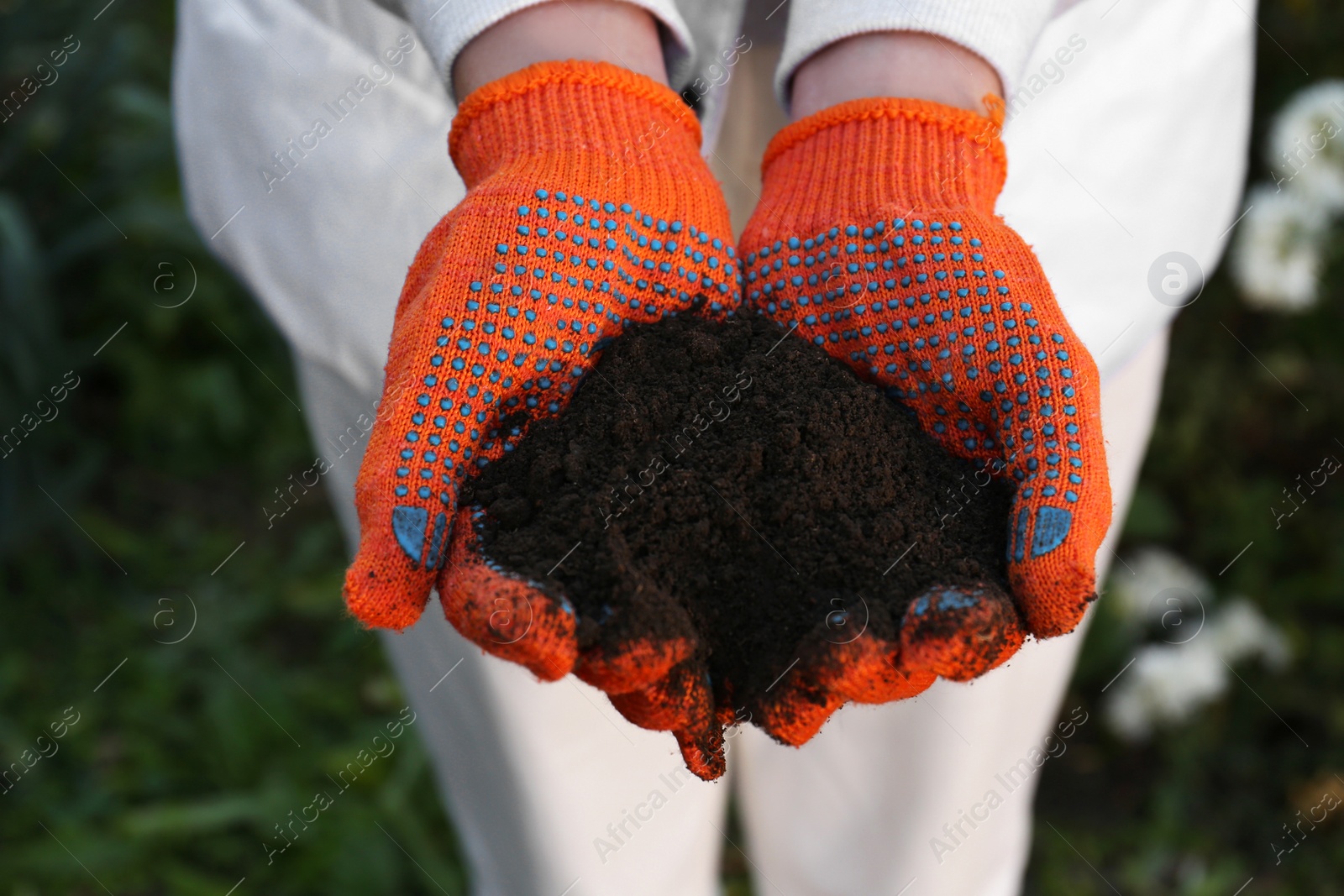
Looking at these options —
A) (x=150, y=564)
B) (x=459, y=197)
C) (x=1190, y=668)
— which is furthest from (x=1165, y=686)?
(x=150, y=564)

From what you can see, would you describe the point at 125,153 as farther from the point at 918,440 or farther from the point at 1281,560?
the point at 1281,560

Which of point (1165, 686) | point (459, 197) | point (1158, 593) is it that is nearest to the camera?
point (459, 197)

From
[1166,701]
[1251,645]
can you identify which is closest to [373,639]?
[1166,701]

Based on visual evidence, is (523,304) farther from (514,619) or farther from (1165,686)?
(1165,686)

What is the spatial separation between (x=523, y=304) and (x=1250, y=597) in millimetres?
1651

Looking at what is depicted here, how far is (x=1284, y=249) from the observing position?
170cm

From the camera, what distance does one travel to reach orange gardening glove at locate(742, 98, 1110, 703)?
698 millimetres

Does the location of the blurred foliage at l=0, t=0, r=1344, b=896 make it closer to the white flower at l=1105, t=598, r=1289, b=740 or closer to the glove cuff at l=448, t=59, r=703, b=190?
the white flower at l=1105, t=598, r=1289, b=740

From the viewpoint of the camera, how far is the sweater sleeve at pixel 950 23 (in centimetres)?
83

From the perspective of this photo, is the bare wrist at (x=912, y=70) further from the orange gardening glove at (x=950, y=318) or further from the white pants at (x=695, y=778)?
the white pants at (x=695, y=778)

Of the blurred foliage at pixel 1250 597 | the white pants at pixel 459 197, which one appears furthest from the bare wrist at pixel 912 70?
the blurred foliage at pixel 1250 597

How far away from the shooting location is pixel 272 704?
1885 millimetres

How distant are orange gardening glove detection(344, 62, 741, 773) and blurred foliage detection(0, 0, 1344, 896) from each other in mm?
1195

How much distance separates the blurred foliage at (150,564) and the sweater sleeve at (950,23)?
1.45 m
